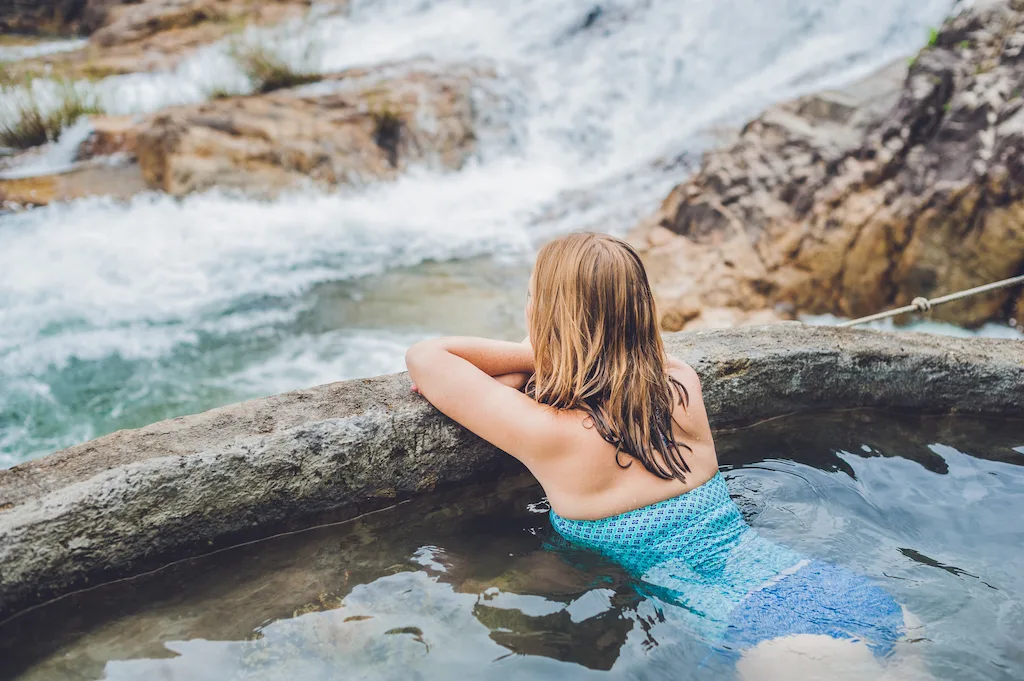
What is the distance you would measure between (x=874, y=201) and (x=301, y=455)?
4.49 m

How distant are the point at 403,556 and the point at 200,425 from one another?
657 mm

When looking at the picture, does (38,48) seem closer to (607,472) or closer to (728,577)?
(607,472)

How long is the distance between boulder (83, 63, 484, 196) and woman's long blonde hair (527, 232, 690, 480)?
5.67 m

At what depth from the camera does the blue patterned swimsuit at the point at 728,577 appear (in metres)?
1.72

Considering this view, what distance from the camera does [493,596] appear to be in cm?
192

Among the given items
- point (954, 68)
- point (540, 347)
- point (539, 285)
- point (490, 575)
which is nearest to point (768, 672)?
point (490, 575)

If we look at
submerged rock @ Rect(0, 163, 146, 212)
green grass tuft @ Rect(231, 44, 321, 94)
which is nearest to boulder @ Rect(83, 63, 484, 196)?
submerged rock @ Rect(0, 163, 146, 212)

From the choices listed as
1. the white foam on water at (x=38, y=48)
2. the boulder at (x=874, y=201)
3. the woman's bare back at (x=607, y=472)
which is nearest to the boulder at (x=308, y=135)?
the boulder at (x=874, y=201)

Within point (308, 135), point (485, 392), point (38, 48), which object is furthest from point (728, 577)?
point (38, 48)

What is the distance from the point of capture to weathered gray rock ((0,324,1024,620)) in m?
1.75

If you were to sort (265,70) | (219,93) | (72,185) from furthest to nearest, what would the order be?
(265,70), (219,93), (72,185)

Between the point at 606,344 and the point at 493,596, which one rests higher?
the point at 606,344

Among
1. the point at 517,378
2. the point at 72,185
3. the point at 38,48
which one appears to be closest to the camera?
the point at 517,378

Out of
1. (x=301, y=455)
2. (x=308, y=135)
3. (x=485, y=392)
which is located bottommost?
(x=301, y=455)
